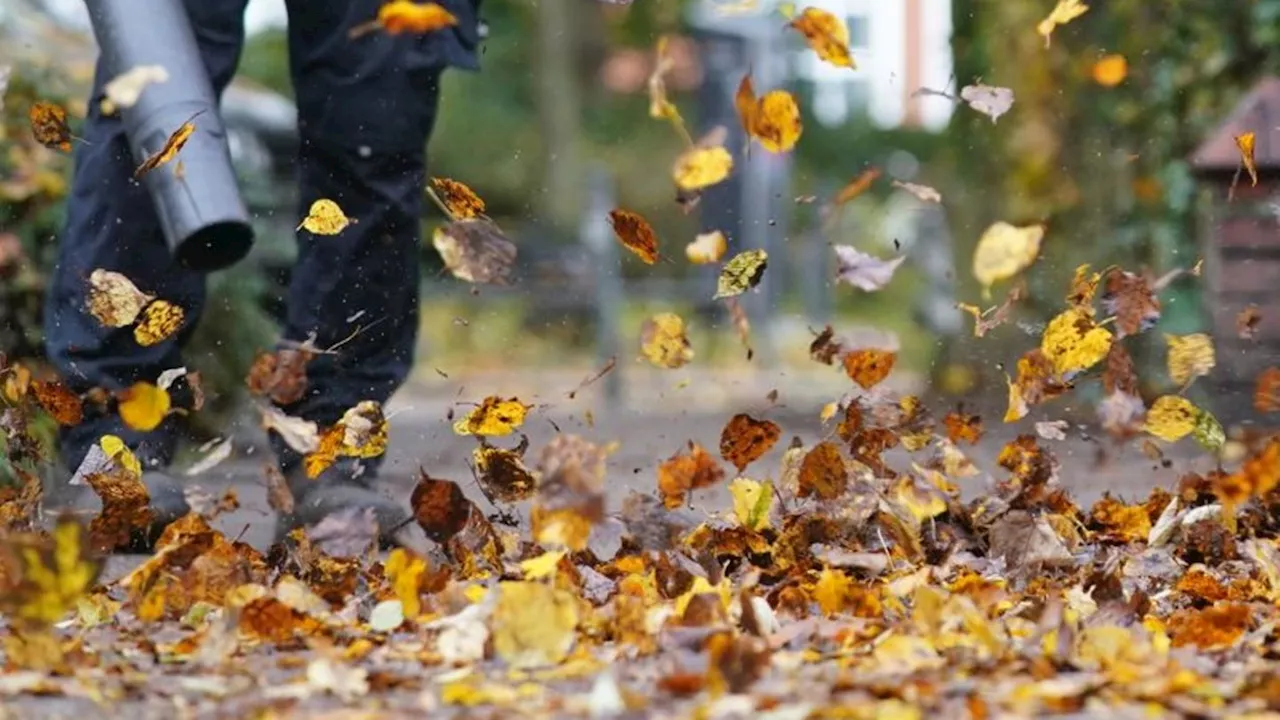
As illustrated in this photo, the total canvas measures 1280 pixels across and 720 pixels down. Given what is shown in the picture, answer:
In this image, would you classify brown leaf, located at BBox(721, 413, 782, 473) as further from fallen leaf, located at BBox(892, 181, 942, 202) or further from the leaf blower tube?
the leaf blower tube

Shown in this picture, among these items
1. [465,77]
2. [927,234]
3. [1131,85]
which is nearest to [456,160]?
[465,77]

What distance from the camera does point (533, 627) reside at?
1838 millimetres

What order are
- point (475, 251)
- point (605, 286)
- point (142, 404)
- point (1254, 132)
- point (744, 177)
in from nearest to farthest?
point (142, 404)
point (475, 251)
point (1254, 132)
point (605, 286)
point (744, 177)

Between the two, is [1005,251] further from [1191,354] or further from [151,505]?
[151,505]

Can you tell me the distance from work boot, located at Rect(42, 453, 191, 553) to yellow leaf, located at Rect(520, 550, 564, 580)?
22.1 inches

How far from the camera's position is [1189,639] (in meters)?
1.98

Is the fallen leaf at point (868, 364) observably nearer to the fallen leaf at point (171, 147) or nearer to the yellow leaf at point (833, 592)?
the yellow leaf at point (833, 592)

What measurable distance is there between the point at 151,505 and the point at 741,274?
31.2 inches

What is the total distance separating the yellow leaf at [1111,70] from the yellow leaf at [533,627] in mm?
4065

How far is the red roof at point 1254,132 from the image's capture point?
13.3 feet

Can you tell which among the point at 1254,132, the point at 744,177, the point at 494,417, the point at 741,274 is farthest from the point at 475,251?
the point at 744,177

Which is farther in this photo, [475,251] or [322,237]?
[322,237]

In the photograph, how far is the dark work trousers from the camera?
270 centimetres

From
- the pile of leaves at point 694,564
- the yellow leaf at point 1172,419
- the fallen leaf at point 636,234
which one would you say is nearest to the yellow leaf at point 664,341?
the pile of leaves at point 694,564
